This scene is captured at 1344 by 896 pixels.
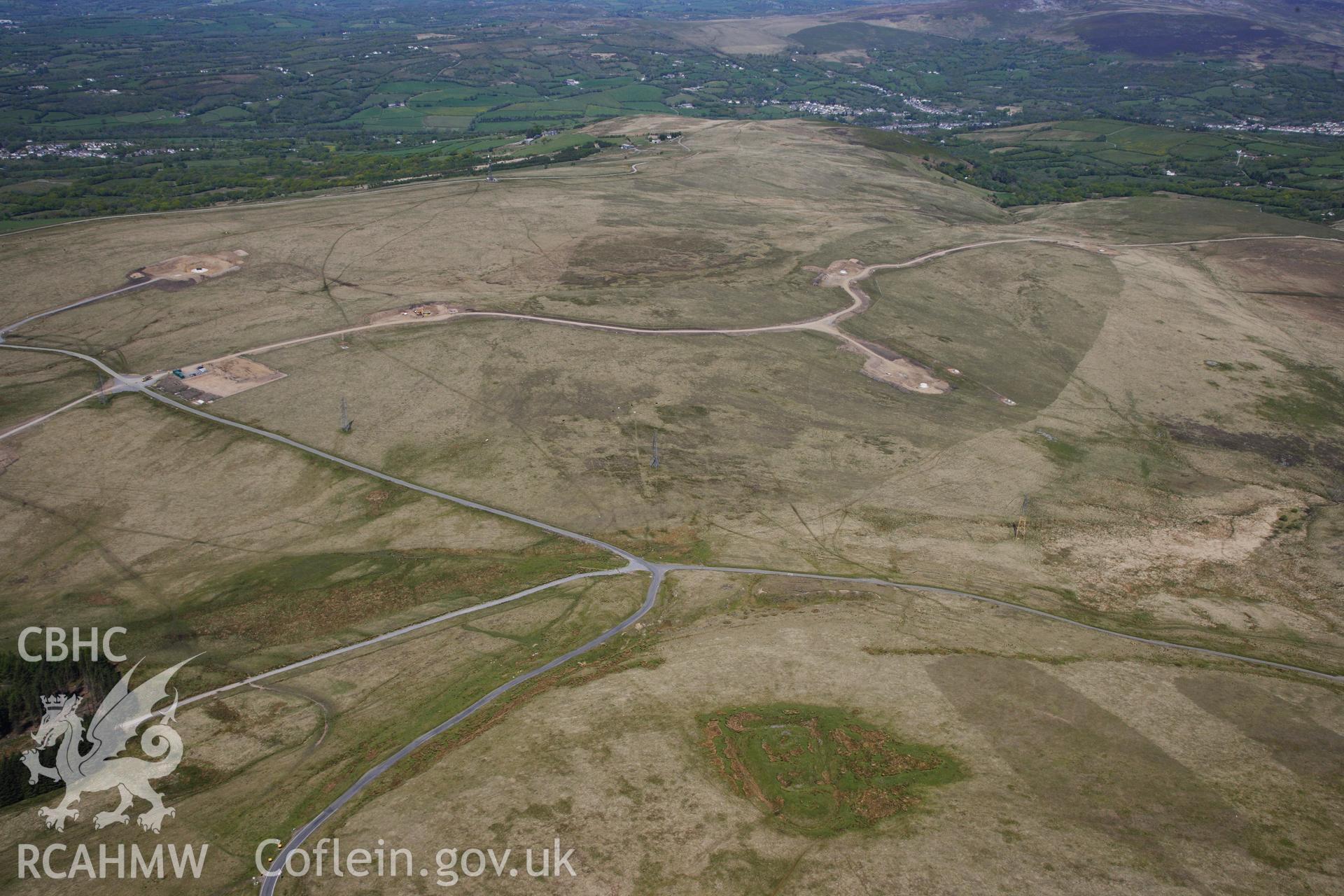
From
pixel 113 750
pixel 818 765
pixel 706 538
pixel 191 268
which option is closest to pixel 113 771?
pixel 113 750

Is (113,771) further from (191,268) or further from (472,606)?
(191,268)

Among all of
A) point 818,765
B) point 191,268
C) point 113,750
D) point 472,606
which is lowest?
point 113,750

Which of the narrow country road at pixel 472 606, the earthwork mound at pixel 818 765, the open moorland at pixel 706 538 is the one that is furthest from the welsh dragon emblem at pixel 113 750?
the earthwork mound at pixel 818 765

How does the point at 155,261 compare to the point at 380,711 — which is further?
the point at 155,261

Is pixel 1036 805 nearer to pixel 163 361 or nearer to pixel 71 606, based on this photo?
pixel 71 606

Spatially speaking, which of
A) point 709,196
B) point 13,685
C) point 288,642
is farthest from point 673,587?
point 709,196

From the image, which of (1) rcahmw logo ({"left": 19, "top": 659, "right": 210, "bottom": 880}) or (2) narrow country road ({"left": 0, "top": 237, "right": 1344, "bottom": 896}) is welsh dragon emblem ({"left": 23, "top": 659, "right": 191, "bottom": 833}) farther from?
(2) narrow country road ({"left": 0, "top": 237, "right": 1344, "bottom": 896})
